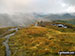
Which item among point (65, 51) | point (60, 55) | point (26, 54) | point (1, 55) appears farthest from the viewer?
point (1, 55)

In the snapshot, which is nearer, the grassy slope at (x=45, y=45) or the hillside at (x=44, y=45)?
the grassy slope at (x=45, y=45)

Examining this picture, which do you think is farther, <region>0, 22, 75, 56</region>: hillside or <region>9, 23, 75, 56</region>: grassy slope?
<region>0, 22, 75, 56</region>: hillside

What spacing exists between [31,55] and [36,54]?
8.93 feet

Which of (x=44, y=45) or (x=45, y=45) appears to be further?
(x=45, y=45)

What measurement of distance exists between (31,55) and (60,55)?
15.1 meters

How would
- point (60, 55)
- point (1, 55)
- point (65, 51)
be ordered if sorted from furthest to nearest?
point (1, 55)
point (65, 51)
point (60, 55)

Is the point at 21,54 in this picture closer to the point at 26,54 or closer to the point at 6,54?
the point at 26,54

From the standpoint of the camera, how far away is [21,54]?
59.7 meters

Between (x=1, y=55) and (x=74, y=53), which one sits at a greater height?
(x=74, y=53)

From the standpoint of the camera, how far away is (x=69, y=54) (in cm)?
5122

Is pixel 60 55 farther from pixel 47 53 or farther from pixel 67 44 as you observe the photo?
pixel 67 44

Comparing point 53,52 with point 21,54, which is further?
point 21,54

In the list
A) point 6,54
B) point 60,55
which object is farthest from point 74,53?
point 6,54

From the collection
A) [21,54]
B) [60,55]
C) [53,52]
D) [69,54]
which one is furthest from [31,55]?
[69,54]
